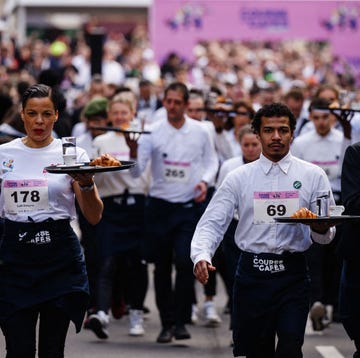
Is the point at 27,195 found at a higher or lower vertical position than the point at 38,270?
higher

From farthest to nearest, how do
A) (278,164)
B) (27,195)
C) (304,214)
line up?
→ (278,164), (27,195), (304,214)

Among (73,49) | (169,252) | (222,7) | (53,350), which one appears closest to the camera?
(53,350)

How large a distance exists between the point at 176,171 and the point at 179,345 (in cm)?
155

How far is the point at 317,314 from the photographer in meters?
11.6

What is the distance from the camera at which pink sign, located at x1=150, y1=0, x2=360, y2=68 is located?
24.9 metres

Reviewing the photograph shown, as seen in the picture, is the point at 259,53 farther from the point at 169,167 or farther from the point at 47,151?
the point at 47,151

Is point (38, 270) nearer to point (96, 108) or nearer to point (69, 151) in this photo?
point (69, 151)

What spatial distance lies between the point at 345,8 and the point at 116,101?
46.2ft

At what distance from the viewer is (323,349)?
11.1m

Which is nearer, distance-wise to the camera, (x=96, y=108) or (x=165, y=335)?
(x=165, y=335)

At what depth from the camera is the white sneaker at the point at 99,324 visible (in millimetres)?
11367

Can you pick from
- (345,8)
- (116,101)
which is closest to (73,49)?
(345,8)

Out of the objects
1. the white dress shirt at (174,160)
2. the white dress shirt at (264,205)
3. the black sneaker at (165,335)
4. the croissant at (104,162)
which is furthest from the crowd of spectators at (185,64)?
the croissant at (104,162)

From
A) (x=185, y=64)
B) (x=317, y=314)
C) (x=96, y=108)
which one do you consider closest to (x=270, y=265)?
(x=317, y=314)
